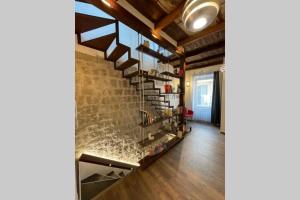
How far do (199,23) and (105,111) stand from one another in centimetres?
197

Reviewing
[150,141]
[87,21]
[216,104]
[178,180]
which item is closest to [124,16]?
[87,21]

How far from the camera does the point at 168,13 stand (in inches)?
78.5

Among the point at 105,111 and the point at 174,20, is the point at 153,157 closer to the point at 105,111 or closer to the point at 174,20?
the point at 105,111

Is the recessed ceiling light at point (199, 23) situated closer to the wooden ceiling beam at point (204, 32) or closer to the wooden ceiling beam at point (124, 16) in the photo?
the wooden ceiling beam at point (124, 16)

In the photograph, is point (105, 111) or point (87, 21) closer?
point (87, 21)

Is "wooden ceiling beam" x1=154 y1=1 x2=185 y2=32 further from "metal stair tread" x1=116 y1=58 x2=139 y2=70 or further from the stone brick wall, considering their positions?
the stone brick wall

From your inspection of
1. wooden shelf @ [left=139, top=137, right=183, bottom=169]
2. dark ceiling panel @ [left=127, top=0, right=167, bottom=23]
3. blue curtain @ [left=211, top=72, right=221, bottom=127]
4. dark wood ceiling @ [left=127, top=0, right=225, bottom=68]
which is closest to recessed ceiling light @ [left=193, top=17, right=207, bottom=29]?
dark wood ceiling @ [left=127, top=0, right=225, bottom=68]

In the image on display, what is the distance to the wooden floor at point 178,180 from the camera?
1493 mm

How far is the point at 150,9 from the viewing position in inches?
76.0

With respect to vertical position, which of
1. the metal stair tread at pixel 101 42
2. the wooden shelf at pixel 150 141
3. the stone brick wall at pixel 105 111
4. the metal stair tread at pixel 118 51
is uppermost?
the metal stair tread at pixel 101 42

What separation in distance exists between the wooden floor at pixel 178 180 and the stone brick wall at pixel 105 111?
784mm

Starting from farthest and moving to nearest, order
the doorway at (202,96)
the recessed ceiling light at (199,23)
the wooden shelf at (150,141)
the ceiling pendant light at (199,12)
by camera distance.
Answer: the doorway at (202,96)
the wooden shelf at (150,141)
the recessed ceiling light at (199,23)
the ceiling pendant light at (199,12)

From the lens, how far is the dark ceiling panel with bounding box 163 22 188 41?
251 centimetres

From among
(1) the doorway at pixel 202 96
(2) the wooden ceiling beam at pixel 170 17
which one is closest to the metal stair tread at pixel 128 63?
(2) the wooden ceiling beam at pixel 170 17
